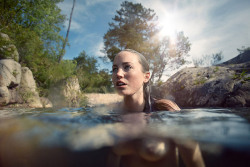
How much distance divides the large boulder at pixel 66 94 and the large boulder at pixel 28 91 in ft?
5.60

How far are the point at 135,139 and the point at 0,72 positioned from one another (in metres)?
9.78

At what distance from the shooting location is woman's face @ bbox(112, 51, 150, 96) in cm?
224

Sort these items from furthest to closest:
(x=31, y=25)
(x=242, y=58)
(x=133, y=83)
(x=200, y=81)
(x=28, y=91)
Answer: (x=31, y=25), (x=28, y=91), (x=242, y=58), (x=200, y=81), (x=133, y=83)

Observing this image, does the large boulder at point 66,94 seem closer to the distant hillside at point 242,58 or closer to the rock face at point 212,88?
the rock face at point 212,88

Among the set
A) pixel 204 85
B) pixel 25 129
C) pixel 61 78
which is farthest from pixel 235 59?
pixel 61 78

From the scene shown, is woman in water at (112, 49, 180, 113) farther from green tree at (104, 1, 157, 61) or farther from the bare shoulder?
green tree at (104, 1, 157, 61)

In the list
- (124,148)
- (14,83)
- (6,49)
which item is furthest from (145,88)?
(6,49)

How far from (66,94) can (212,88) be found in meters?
10.2

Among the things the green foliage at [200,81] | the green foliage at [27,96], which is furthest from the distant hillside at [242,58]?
the green foliage at [27,96]

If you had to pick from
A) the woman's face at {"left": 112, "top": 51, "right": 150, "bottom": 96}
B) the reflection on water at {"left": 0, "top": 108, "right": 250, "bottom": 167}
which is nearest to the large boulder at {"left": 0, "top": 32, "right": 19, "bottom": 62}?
the woman's face at {"left": 112, "top": 51, "right": 150, "bottom": 96}

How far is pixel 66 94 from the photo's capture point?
440 inches

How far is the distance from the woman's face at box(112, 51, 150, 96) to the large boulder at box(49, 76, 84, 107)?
9.22 metres

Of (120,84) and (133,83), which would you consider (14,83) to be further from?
(133,83)

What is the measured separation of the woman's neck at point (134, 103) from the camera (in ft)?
8.23
